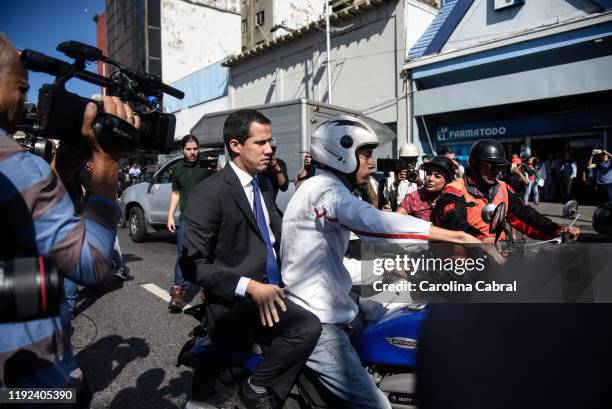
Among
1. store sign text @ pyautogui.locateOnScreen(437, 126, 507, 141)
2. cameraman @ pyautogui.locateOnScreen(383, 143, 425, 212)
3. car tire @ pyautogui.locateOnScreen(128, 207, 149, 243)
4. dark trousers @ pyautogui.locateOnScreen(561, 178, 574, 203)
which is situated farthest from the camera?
store sign text @ pyautogui.locateOnScreen(437, 126, 507, 141)

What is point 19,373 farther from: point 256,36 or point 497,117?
point 256,36

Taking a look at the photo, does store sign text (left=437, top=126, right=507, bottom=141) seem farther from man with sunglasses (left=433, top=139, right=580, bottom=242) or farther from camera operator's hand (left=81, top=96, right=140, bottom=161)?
camera operator's hand (left=81, top=96, right=140, bottom=161)

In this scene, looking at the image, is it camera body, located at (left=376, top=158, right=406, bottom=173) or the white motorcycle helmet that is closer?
the white motorcycle helmet

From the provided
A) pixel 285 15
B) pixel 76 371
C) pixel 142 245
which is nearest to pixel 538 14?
pixel 142 245

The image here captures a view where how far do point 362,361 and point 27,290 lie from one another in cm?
160

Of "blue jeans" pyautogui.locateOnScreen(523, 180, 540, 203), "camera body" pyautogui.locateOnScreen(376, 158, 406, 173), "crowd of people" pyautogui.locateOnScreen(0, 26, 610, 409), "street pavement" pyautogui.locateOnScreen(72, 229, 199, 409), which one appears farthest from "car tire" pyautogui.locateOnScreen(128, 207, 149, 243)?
"blue jeans" pyautogui.locateOnScreen(523, 180, 540, 203)

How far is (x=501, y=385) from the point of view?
1709 millimetres

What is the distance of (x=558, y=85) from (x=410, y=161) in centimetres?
868

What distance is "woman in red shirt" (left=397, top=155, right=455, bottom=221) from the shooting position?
15.3 ft

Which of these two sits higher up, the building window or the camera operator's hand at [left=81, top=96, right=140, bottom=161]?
the building window

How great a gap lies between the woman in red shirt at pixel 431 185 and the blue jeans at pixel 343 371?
2878 mm

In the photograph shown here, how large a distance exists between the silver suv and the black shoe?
24.1 ft

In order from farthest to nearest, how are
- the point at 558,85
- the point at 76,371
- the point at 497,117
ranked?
the point at 497,117 < the point at 558,85 < the point at 76,371

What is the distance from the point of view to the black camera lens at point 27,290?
0.75 meters
